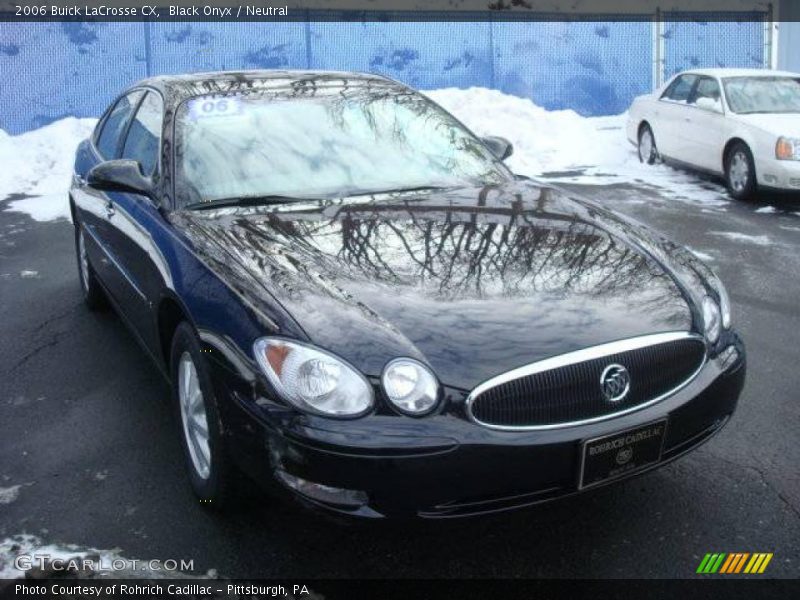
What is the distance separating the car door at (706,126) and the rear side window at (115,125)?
7.17 meters

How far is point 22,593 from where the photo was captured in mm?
2715

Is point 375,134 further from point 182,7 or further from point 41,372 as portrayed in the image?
point 182,7

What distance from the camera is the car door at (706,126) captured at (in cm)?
1016

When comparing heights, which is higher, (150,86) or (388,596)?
(150,86)

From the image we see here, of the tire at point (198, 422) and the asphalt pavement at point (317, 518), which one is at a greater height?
the tire at point (198, 422)

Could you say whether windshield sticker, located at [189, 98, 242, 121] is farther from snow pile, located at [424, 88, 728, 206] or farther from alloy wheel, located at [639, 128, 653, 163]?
alloy wheel, located at [639, 128, 653, 163]

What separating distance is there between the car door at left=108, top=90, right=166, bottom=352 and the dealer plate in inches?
69.8

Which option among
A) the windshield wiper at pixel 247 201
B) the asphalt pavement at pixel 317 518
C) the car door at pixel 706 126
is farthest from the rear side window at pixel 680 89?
the windshield wiper at pixel 247 201

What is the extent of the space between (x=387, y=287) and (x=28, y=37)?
1318 cm

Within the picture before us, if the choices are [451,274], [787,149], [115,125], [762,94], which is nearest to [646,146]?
[762,94]

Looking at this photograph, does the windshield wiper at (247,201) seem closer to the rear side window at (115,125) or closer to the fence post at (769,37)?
the rear side window at (115,125)

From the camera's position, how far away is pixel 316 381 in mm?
2568

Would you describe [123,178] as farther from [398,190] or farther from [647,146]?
[647,146]

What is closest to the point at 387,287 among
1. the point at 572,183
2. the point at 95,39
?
the point at 572,183
